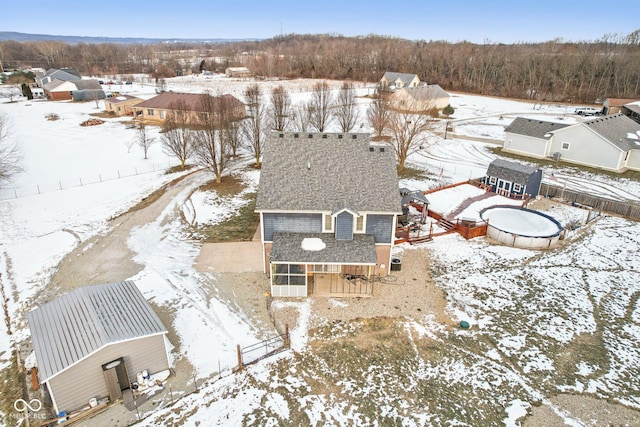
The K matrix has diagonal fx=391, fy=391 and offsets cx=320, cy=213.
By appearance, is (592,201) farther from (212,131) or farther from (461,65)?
(461,65)

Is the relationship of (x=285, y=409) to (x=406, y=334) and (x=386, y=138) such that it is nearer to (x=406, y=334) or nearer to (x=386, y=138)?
(x=406, y=334)

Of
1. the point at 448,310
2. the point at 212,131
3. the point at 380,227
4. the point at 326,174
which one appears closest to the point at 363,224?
the point at 380,227

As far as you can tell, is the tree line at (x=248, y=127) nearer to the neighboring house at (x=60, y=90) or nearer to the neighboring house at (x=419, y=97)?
the neighboring house at (x=419, y=97)

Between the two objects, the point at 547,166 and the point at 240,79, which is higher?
the point at 240,79

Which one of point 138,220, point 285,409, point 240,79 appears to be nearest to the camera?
point 285,409

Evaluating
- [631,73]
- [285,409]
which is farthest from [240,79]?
[285,409]

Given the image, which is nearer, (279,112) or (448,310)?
(448,310)

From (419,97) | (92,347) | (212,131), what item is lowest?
(92,347)

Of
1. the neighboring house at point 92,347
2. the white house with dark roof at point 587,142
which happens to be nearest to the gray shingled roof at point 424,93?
the white house with dark roof at point 587,142
